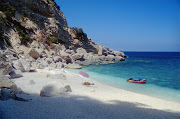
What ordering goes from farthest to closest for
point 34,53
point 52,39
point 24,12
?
1. point 52,39
2. point 24,12
3. point 34,53

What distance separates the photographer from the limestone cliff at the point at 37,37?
20391mm

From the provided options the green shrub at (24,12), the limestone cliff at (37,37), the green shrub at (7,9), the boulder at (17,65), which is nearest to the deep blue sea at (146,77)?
the limestone cliff at (37,37)

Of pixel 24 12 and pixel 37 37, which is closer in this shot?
pixel 37 37

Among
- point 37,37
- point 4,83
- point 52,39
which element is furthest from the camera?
point 52,39

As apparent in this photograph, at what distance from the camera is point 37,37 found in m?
27.3

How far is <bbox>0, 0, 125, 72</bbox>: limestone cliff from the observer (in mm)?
20391

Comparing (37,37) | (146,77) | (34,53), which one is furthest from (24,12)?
(146,77)

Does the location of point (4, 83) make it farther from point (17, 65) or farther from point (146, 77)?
point (146, 77)

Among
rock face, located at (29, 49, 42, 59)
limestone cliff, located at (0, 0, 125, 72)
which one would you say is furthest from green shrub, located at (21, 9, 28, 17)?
rock face, located at (29, 49, 42, 59)

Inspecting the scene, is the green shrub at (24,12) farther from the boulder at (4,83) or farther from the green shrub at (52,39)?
the boulder at (4,83)

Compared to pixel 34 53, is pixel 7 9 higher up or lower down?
higher up

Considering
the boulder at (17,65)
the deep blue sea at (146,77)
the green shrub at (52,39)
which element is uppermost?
the green shrub at (52,39)

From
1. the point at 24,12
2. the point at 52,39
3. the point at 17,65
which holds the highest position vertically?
the point at 24,12

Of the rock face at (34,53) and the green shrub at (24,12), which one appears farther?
the green shrub at (24,12)
